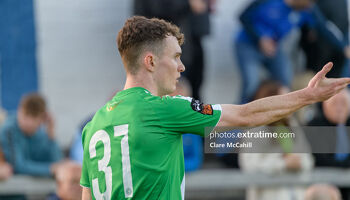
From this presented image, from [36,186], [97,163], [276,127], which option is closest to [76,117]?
[36,186]

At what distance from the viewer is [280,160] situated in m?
6.49

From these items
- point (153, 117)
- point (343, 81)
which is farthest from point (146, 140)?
point (343, 81)

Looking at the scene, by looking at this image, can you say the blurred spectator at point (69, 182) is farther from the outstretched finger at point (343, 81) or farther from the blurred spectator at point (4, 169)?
the outstretched finger at point (343, 81)

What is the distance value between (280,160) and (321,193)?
0.66m

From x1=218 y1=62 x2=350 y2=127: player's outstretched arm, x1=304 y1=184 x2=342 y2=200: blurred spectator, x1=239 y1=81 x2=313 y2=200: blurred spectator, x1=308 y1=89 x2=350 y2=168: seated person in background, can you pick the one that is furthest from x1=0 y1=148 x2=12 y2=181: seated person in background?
x1=218 y1=62 x2=350 y2=127: player's outstretched arm

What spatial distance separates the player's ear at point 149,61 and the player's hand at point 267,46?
384cm

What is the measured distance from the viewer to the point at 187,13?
23.1 feet

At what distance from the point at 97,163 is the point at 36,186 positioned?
10.8ft

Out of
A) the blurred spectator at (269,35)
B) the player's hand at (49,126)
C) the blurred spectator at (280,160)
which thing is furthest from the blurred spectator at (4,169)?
the blurred spectator at (269,35)

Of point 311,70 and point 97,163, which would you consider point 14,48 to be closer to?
point 311,70

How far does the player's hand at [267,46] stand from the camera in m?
7.10

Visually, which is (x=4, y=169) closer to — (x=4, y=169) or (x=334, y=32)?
(x=4, y=169)

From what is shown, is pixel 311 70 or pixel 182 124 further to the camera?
pixel 311 70

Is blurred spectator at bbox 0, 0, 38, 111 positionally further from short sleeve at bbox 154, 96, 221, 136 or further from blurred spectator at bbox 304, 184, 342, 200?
short sleeve at bbox 154, 96, 221, 136
